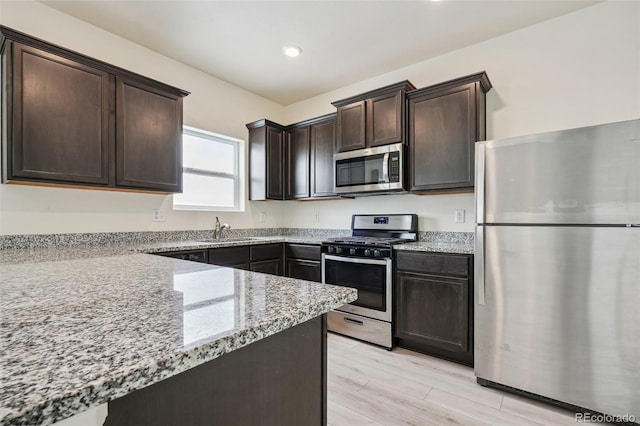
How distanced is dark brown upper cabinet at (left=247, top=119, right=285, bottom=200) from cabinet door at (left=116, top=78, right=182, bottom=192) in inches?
41.6

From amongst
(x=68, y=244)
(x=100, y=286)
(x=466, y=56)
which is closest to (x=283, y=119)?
(x=466, y=56)

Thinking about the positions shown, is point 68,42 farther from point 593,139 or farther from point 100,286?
point 593,139

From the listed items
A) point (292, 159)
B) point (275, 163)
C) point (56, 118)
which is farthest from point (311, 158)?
point (56, 118)

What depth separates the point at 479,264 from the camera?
2.07 meters

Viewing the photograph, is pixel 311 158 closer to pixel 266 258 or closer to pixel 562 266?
pixel 266 258

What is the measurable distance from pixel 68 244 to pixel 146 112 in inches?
47.9

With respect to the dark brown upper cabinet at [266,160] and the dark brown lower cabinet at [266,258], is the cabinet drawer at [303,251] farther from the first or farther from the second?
the dark brown upper cabinet at [266,160]

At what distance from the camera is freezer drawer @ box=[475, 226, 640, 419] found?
1636 mm

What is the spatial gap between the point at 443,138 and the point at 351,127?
94cm

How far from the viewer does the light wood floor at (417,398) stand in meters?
1.74

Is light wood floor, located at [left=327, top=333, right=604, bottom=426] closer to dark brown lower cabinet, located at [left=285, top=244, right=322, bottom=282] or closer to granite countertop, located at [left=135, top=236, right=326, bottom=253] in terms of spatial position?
dark brown lower cabinet, located at [left=285, top=244, right=322, bottom=282]

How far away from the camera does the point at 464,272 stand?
232cm

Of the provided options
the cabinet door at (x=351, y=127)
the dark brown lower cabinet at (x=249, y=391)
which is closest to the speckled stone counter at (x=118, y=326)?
the dark brown lower cabinet at (x=249, y=391)

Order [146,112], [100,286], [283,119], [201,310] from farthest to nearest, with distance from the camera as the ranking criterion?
[283,119], [146,112], [100,286], [201,310]
